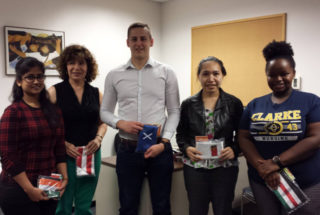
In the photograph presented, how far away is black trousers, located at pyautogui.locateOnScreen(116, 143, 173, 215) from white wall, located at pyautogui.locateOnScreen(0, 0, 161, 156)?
7.71ft

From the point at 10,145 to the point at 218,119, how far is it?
1.21m

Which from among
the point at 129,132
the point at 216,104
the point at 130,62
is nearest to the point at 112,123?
the point at 129,132

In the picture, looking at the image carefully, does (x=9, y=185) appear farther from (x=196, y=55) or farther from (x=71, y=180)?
(x=196, y=55)

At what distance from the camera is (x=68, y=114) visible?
197 centimetres

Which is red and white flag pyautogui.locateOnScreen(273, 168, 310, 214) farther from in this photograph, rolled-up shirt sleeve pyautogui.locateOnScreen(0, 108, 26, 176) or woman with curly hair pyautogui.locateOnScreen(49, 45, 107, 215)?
rolled-up shirt sleeve pyautogui.locateOnScreen(0, 108, 26, 176)

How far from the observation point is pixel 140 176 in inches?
76.1

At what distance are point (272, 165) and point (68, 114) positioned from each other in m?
1.31

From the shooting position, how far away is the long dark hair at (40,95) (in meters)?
1.66

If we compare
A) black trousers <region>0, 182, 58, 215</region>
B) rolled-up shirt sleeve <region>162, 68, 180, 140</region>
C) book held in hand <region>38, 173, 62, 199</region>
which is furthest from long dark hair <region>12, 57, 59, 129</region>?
rolled-up shirt sleeve <region>162, 68, 180, 140</region>

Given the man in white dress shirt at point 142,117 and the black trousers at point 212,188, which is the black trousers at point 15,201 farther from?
the black trousers at point 212,188

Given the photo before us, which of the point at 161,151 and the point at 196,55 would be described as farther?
the point at 196,55

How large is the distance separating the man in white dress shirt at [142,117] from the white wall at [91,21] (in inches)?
88.7

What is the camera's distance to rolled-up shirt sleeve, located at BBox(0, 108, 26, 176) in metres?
1.55

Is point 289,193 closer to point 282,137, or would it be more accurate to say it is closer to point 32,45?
point 282,137
